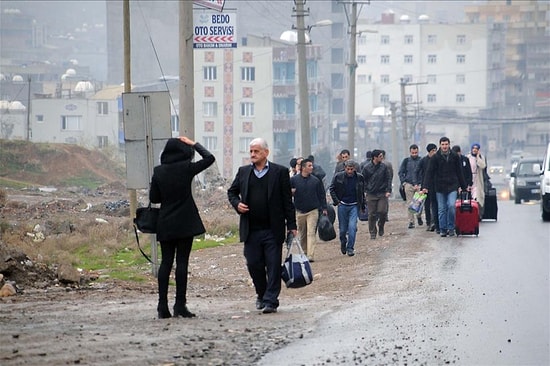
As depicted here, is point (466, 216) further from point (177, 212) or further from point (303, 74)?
point (303, 74)

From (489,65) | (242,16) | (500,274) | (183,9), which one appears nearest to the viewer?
(500,274)

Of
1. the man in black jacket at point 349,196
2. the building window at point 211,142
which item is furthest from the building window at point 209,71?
the man in black jacket at point 349,196

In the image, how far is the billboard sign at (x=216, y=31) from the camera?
957 inches

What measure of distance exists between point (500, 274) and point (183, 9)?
30.7 ft

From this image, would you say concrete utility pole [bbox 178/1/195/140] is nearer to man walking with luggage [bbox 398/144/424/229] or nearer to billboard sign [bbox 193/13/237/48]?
billboard sign [bbox 193/13/237/48]

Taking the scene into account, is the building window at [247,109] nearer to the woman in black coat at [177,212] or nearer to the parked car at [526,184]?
the parked car at [526,184]

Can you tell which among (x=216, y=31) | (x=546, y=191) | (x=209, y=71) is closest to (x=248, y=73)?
(x=209, y=71)

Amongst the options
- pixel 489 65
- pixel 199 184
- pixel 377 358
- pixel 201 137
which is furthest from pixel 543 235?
pixel 489 65

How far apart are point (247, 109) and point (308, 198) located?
77.0 meters

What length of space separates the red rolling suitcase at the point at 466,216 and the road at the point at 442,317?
281cm

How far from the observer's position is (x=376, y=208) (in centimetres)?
2475

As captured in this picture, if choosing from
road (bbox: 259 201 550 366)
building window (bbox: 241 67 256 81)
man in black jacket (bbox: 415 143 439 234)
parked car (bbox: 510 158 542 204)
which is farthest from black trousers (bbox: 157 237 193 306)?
building window (bbox: 241 67 256 81)

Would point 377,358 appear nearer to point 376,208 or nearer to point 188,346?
point 188,346

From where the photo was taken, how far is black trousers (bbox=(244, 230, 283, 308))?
→ 13484mm
